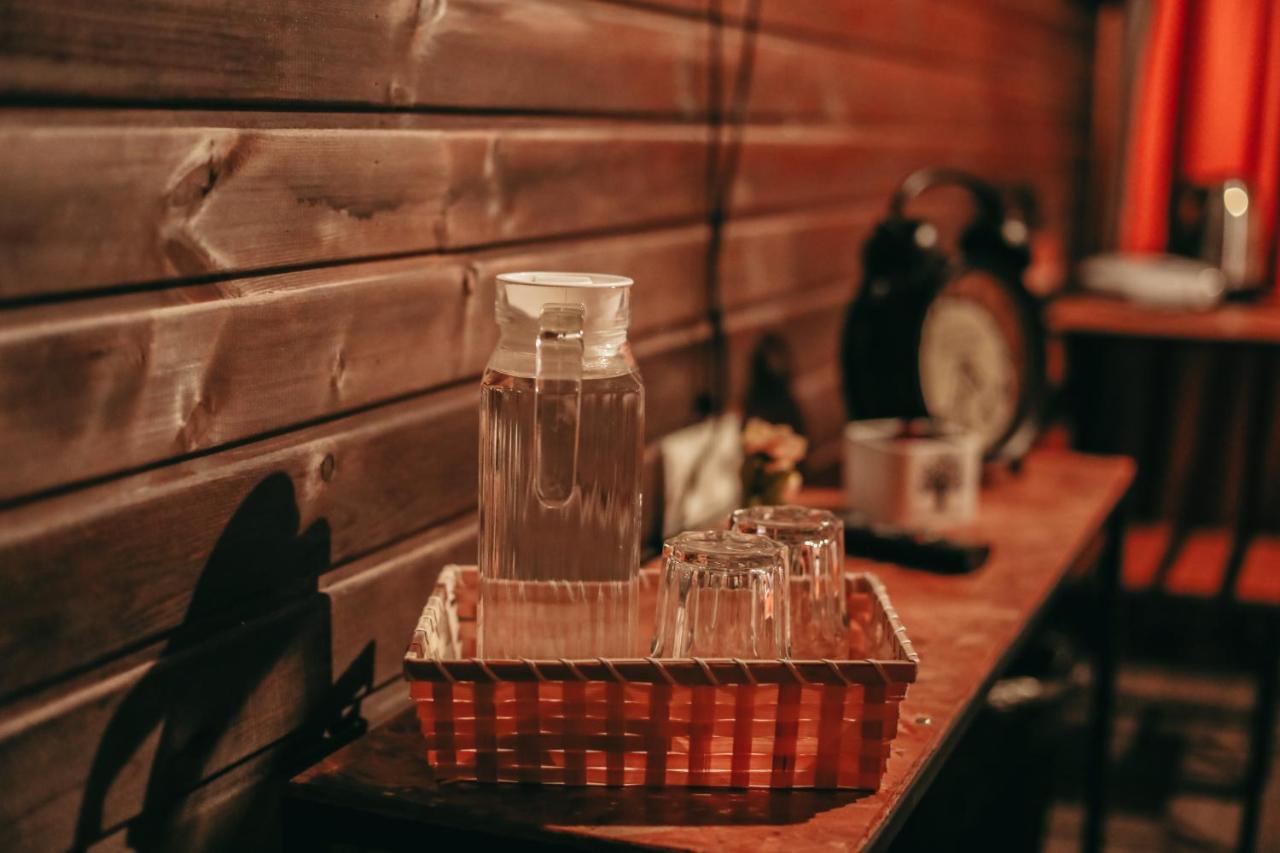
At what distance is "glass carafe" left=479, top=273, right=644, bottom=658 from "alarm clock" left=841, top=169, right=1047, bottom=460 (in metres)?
0.83

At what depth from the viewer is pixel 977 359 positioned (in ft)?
6.32

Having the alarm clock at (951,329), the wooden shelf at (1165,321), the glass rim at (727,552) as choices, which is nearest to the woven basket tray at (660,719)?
the glass rim at (727,552)

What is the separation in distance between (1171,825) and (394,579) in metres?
2.04

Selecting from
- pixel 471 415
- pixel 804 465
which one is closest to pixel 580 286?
pixel 471 415

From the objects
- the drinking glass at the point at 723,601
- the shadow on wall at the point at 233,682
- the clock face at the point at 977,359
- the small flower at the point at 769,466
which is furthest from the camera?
the clock face at the point at 977,359

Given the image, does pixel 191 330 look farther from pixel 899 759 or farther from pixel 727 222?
pixel 727 222

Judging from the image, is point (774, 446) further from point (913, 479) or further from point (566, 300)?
point (566, 300)

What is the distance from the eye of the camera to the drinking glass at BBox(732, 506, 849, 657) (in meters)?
1.13

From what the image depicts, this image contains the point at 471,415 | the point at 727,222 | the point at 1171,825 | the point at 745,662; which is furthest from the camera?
the point at 1171,825

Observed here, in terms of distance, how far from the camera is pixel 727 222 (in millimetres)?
1729

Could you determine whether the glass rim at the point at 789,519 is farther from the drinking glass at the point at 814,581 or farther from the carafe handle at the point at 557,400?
the carafe handle at the point at 557,400

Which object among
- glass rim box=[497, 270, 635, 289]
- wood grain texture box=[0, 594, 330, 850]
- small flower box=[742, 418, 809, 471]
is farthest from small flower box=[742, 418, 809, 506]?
wood grain texture box=[0, 594, 330, 850]

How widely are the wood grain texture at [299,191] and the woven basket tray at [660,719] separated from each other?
309mm

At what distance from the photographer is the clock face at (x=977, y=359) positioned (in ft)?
6.12
